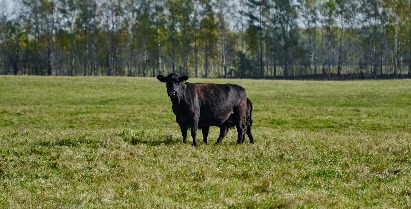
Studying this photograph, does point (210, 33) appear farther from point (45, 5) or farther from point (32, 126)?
point (32, 126)

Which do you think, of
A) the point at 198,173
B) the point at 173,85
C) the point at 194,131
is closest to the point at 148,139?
the point at 194,131

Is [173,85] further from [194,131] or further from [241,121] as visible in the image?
[241,121]

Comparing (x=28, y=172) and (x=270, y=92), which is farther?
(x=270, y=92)

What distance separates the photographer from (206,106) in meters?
16.7

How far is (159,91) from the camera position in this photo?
172 ft

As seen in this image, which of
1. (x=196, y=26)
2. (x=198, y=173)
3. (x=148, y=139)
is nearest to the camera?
(x=198, y=173)

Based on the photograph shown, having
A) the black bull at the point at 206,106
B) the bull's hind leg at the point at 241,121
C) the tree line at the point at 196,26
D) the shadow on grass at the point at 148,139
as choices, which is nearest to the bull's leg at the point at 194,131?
the black bull at the point at 206,106

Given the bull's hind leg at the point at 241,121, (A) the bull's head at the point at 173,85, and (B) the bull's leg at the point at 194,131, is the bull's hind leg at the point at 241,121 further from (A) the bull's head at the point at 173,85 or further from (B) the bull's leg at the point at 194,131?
(A) the bull's head at the point at 173,85

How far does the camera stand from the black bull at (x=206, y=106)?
15984 mm

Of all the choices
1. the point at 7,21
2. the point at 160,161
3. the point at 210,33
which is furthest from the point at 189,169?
the point at 7,21

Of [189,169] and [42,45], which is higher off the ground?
[42,45]

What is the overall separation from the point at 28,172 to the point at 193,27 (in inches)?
3473

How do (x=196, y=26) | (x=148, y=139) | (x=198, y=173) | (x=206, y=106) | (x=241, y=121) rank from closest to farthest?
(x=198, y=173) < (x=206, y=106) < (x=148, y=139) < (x=241, y=121) < (x=196, y=26)

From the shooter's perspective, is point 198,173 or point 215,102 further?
point 215,102
